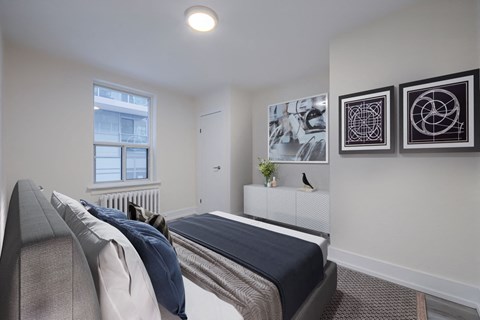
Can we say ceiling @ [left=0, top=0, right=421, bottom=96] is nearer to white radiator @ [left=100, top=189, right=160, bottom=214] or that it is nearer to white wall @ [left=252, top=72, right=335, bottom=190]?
white wall @ [left=252, top=72, right=335, bottom=190]

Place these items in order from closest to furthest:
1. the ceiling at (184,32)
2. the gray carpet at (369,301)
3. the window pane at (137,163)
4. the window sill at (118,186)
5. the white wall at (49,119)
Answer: the gray carpet at (369,301), the ceiling at (184,32), the white wall at (49,119), the window sill at (118,186), the window pane at (137,163)

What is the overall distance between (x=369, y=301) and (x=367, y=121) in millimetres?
1630

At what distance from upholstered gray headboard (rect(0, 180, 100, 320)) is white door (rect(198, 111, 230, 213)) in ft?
10.7

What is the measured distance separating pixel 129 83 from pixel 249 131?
7.35 feet

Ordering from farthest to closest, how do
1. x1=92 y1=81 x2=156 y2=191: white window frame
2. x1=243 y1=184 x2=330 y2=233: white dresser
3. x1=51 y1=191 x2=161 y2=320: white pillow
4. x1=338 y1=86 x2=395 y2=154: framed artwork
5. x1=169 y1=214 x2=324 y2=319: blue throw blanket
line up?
x1=92 y1=81 x2=156 y2=191: white window frame
x1=243 y1=184 x2=330 y2=233: white dresser
x1=338 y1=86 x2=395 y2=154: framed artwork
x1=169 y1=214 x2=324 y2=319: blue throw blanket
x1=51 y1=191 x2=161 y2=320: white pillow

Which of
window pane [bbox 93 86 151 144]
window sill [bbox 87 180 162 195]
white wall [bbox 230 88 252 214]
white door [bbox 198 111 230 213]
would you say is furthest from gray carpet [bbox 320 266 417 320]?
window pane [bbox 93 86 151 144]

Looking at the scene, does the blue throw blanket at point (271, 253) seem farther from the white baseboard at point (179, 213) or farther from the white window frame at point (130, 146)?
the white baseboard at point (179, 213)

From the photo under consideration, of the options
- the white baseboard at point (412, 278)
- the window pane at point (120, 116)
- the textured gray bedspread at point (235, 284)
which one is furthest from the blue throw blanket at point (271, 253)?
the window pane at point (120, 116)

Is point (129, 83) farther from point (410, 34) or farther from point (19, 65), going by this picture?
point (410, 34)

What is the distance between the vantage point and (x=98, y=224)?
880 mm

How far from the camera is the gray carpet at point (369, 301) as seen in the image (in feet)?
5.20

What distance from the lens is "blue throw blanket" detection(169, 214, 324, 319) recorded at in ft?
4.03

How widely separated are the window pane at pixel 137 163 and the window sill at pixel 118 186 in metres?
0.17

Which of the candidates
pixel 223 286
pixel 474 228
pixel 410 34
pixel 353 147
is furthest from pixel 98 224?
pixel 410 34
